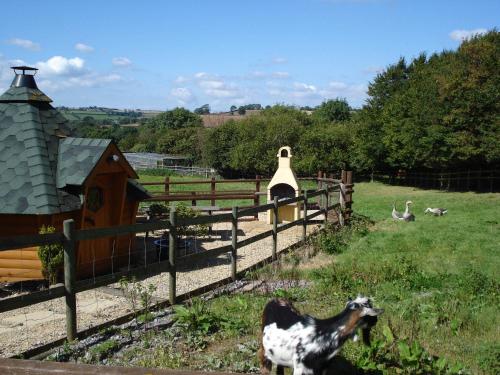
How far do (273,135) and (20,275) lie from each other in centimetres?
4052

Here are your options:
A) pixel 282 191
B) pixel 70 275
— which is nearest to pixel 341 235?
pixel 282 191

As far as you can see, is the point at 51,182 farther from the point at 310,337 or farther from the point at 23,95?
the point at 310,337

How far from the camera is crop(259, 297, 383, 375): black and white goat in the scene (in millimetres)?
3730

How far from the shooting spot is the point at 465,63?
107 ft

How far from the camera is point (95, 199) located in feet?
38.8

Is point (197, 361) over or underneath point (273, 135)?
underneath

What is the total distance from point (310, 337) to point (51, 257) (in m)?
7.59

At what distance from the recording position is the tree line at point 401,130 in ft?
102

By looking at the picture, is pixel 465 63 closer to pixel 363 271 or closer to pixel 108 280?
pixel 363 271

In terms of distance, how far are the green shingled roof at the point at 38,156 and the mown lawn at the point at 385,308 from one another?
439 centimetres

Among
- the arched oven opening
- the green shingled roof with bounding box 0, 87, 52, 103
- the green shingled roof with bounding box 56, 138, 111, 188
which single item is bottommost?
the arched oven opening

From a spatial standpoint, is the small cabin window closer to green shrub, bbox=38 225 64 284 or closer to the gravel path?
green shrub, bbox=38 225 64 284

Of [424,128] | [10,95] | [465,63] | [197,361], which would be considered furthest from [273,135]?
[197,361]

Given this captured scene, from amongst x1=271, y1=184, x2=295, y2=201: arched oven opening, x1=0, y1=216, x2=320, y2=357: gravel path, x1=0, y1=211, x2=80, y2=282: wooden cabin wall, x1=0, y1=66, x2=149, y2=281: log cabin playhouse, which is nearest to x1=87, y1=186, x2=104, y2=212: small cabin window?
x1=0, y1=66, x2=149, y2=281: log cabin playhouse
